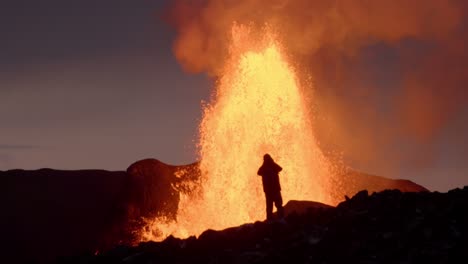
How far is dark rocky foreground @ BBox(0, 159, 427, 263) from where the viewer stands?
52000 millimetres

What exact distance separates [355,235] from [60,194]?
39227 mm

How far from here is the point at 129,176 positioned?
55156mm

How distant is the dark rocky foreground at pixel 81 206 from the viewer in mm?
52000

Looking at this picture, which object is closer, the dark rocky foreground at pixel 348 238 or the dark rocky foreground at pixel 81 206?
the dark rocky foreground at pixel 348 238

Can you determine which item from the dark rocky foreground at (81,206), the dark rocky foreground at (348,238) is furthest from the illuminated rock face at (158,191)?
the dark rocky foreground at (348,238)

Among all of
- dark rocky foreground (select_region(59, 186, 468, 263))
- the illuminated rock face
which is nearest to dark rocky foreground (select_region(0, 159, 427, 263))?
the illuminated rock face

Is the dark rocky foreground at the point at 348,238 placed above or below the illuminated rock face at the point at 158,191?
below

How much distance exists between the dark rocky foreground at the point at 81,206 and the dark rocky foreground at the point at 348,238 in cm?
2695

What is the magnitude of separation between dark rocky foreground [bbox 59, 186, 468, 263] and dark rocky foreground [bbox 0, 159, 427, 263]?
2695cm

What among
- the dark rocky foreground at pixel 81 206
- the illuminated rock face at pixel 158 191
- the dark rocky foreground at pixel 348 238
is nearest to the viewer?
the dark rocky foreground at pixel 348 238

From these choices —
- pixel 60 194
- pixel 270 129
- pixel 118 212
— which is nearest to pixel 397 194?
pixel 270 129

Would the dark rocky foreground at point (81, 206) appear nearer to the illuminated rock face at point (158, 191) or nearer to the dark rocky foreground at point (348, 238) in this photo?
the illuminated rock face at point (158, 191)

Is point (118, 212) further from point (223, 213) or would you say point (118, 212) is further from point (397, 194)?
point (397, 194)

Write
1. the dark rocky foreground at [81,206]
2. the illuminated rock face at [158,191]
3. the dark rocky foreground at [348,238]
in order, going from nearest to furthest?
the dark rocky foreground at [348,238], the illuminated rock face at [158,191], the dark rocky foreground at [81,206]
